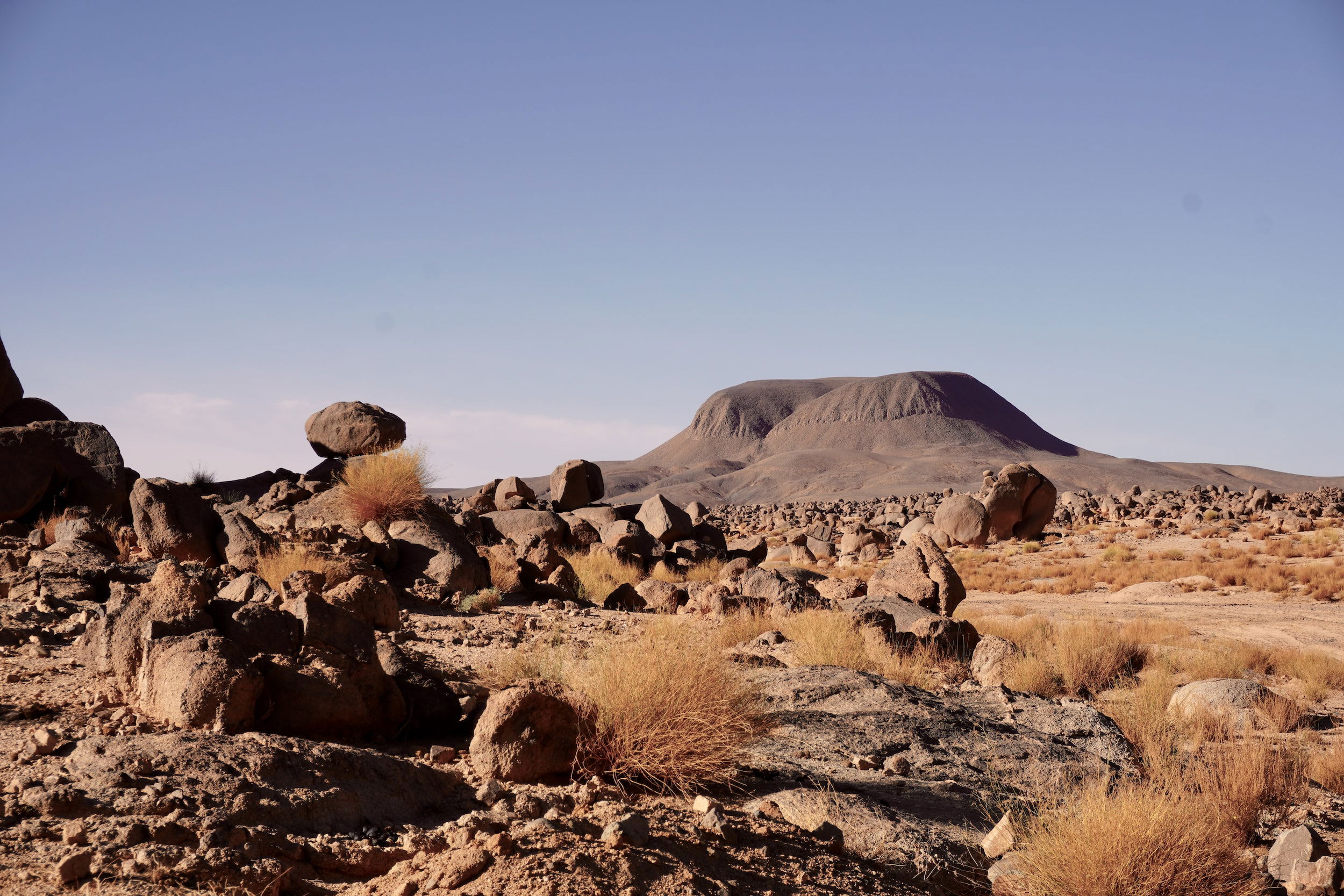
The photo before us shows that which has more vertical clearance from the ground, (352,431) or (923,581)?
(352,431)

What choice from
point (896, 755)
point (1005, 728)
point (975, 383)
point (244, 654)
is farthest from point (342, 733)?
point (975, 383)

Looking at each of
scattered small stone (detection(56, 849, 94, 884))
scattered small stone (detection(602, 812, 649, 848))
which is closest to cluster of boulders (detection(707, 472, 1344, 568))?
scattered small stone (detection(602, 812, 649, 848))

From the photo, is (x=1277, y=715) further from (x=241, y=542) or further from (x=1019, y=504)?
(x=1019, y=504)

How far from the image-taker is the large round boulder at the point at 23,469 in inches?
545

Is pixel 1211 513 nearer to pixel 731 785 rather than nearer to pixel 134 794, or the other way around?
pixel 731 785

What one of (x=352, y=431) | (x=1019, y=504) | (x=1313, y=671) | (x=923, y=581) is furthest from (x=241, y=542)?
(x=1019, y=504)

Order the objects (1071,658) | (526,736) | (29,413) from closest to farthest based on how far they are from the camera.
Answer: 1. (526,736)
2. (1071,658)
3. (29,413)

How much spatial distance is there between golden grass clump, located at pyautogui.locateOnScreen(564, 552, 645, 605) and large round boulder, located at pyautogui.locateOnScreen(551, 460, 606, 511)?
16.6ft

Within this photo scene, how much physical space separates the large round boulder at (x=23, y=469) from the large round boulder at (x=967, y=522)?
94.3 feet

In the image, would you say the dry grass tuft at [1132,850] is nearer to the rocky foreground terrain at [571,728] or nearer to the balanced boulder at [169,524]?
the rocky foreground terrain at [571,728]

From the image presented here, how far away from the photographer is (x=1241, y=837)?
5.68 m

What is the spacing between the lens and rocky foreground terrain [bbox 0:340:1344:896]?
3676 mm

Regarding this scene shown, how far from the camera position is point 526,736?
193 inches

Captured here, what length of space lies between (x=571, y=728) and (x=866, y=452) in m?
120
